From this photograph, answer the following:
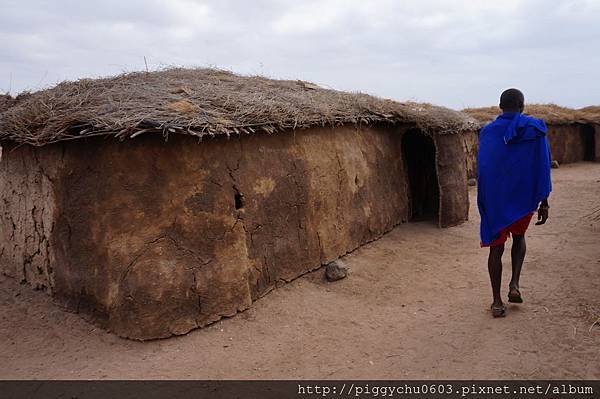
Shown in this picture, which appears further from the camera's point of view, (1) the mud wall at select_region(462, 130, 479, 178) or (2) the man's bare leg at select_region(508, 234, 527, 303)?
(1) the mud wall at select_region(462, 130, 479, 178)

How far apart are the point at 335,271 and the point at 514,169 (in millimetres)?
2431

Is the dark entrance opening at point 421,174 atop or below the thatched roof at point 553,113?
below

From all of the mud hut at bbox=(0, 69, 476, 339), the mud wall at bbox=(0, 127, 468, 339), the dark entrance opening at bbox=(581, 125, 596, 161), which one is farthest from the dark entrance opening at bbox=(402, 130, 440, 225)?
the dark entrance opening at bbox=(581, 125, 596, 161)

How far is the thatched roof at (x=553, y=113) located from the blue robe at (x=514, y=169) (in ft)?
37.7

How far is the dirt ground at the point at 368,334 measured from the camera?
139 inches

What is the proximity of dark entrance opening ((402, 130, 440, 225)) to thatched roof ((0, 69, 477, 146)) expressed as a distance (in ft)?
6.31

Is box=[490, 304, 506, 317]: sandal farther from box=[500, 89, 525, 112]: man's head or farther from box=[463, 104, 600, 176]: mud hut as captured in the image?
box=[463, 104, 600, 176]: mud hut

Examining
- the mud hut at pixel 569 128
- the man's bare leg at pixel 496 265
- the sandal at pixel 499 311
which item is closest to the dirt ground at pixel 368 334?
the sandal at pixel 499 311

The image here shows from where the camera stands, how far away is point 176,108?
14.1 feet

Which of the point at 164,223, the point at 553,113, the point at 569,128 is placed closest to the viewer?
the point at 164,223

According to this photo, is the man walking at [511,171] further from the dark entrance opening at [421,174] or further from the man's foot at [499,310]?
the dark entrance opening at [421,174]

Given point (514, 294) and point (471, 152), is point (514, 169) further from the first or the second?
point (471, 152)

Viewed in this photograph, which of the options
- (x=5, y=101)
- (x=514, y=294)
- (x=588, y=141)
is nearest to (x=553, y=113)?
(x=588, y=141)

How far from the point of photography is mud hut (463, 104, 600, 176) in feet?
51.0
